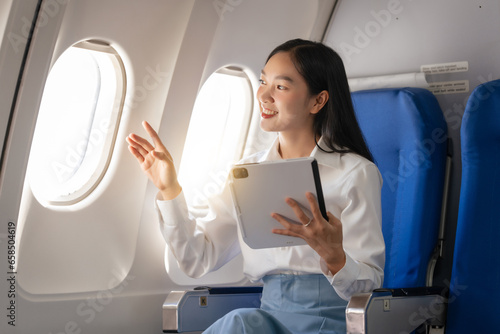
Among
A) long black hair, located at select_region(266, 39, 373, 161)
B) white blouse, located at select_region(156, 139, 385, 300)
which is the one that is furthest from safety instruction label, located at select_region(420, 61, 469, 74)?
white blouse, located at select_region(156, 139, 385, 300)

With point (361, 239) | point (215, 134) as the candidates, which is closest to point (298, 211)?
point (361, 239)

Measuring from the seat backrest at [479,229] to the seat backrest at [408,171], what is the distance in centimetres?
19

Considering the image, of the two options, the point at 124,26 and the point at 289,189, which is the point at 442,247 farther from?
the point at 124,26

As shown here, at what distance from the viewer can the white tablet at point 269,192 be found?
225 centimetres

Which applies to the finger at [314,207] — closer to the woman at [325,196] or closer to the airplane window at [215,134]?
the woman at [325,196]

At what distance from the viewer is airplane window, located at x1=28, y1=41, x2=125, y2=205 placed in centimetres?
347

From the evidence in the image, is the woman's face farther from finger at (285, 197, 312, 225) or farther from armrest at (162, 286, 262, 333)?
armrest at (162, 286, 262, 333)

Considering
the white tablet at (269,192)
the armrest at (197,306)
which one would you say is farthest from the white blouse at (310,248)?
the white tablet at (269,192)

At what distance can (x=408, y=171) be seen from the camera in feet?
10.3

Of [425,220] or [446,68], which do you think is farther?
[446,68]

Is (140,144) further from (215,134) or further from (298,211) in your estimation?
(215,134)

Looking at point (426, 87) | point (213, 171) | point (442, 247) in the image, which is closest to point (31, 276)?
point (213, 171)

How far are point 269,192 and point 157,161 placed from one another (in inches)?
22.7

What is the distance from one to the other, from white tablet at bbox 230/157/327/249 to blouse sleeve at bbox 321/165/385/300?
7.8 inches
